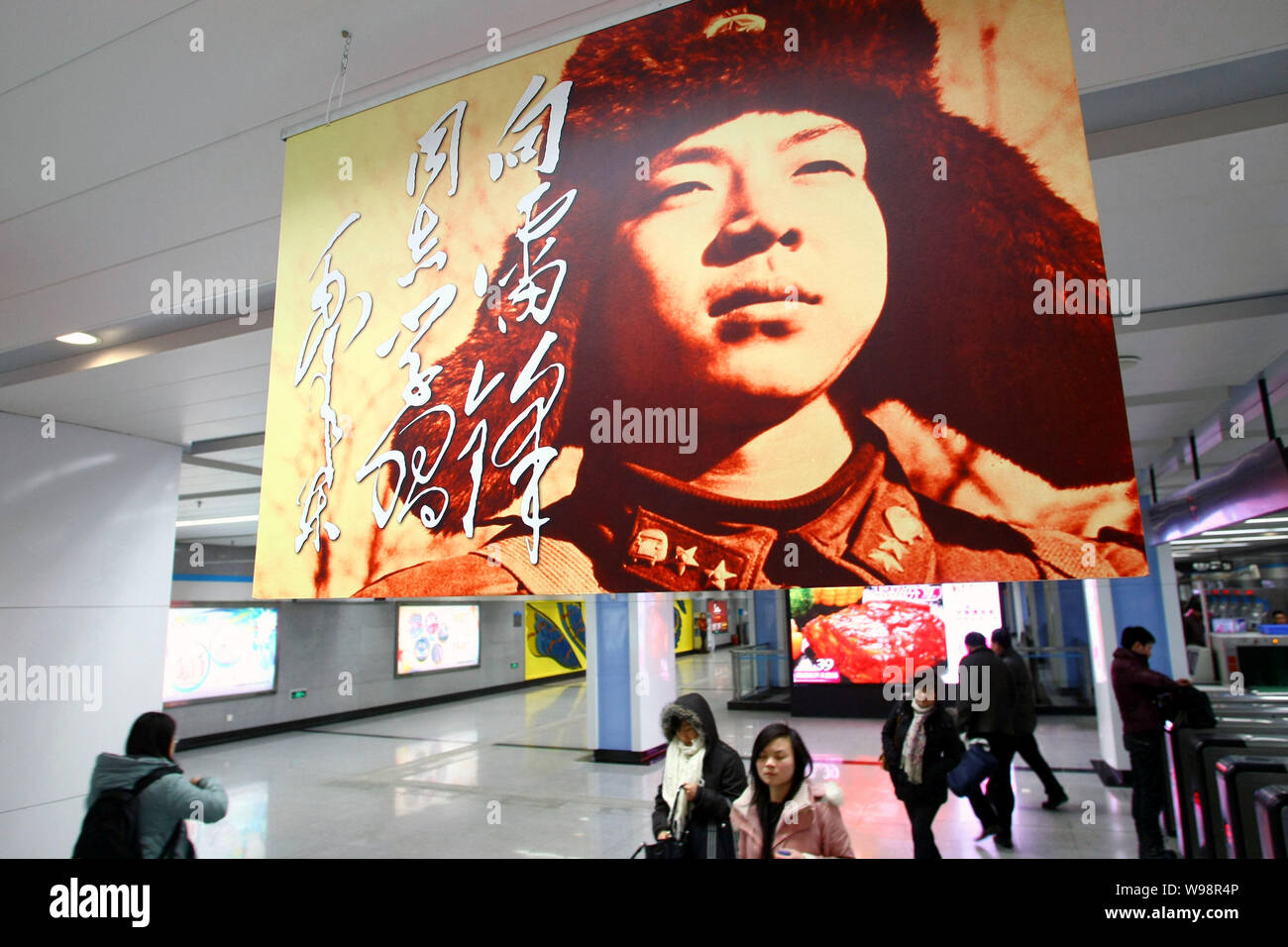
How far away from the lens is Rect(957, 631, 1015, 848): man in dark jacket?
5.16 m

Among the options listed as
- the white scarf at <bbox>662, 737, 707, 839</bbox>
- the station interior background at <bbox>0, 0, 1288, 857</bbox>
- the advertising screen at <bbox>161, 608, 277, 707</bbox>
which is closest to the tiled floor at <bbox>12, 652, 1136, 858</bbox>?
the station interior background at <bbox>0, 0, 1288, 857</bbox>

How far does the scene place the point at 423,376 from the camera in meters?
1.35

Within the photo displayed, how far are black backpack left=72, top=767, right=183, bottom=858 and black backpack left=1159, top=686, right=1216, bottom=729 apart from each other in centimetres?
566

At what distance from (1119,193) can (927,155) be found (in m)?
1.73

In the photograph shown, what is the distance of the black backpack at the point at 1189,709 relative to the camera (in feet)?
15.1

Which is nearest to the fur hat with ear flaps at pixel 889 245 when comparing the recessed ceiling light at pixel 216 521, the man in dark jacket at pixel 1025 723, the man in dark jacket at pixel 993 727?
the man in dark jacket at pixel 993 727

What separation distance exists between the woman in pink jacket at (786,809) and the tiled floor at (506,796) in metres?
2.51

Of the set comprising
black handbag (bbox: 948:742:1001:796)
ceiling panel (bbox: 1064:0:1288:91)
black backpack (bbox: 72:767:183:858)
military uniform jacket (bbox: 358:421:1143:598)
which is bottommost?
black handbag (bbox: 948:742:1001:796)

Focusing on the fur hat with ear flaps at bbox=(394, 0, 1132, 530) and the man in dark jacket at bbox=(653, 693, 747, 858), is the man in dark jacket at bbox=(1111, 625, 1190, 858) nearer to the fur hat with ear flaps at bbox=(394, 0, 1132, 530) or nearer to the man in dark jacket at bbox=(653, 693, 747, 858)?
the man in dark jacket at bbox=(653, 693, 747, 858)

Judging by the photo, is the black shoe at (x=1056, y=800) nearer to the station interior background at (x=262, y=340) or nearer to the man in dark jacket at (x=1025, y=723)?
the man in dark jacket at (x=1025, y=723)

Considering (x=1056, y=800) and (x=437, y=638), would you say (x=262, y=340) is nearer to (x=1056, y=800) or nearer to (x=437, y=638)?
(x=1056, y=800)

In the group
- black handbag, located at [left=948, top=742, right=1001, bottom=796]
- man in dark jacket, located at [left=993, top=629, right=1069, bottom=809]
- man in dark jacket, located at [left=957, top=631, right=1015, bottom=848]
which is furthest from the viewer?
man in dark jacket, located at [left=993, top=629, right=1069, bottom=809]

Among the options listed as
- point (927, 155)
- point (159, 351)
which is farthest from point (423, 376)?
point (159, 351)
